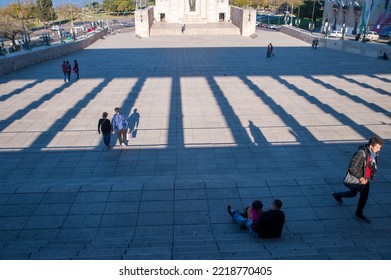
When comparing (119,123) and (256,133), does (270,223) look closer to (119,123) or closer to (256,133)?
(119,123)

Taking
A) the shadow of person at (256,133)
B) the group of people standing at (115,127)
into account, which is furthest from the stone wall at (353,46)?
the group of people standing at (115,127)

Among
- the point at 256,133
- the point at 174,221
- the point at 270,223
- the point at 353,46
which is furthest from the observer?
the point at 353,46

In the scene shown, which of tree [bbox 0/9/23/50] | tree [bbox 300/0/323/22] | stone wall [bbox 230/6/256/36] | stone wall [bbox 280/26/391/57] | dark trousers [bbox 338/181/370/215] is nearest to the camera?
dark trousers [bbox 338/181/370/215]

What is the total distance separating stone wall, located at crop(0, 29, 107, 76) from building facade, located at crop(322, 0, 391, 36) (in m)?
30.2

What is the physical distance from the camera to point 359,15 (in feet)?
172

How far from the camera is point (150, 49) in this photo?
1265 inches

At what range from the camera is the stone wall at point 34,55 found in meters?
20.0

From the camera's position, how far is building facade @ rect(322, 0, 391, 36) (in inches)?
1861

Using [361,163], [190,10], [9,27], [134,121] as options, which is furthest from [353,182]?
[190,10]

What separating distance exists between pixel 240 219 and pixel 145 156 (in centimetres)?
437

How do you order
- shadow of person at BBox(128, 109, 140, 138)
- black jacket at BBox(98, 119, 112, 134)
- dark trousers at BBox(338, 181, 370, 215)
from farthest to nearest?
shadow of person at BBox(128, 109, 140, 138) < black jacket at BBox(98, 119, 112, 134) < dark trousers at BBox(338, 181, 370, 215)

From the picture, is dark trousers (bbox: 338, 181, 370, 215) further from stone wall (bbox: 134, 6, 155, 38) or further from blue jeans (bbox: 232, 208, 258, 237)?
stone wall (bbox: 134, 6, 155, 38)

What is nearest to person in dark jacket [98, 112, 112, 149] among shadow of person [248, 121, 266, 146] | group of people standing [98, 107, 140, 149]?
group of people standing [98, 107, 140, 149]

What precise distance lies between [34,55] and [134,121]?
15087mm
